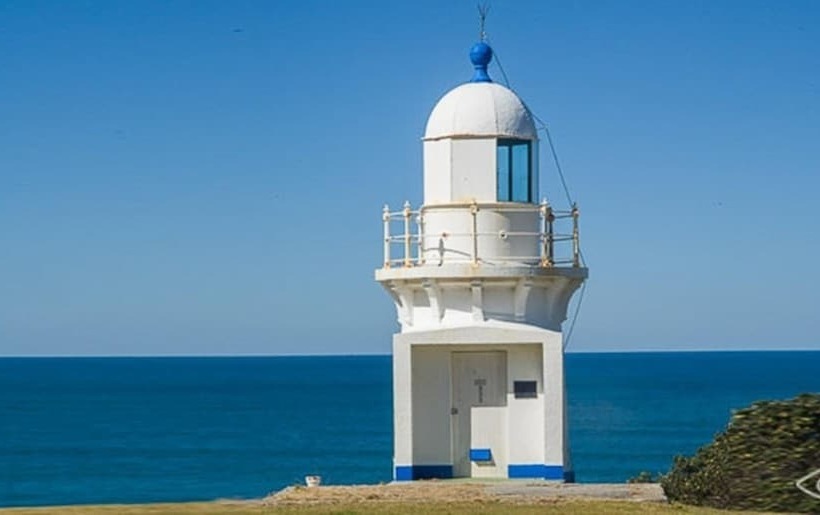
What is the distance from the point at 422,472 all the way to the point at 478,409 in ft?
3.81

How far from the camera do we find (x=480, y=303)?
68.9ft

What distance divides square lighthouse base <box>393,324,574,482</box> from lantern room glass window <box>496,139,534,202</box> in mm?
1802

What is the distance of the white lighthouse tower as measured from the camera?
68.7 feet

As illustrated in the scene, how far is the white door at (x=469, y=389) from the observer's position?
21422 millimetres

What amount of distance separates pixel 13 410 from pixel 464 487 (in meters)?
137

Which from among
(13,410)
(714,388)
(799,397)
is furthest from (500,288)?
(714,388)

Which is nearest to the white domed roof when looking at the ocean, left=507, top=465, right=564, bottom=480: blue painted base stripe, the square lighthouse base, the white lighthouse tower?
the white lighthouse tower

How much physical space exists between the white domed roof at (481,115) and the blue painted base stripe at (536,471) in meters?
4.51

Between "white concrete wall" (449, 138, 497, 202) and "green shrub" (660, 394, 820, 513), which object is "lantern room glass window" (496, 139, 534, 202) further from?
"green shrub" (660, 394, 820, 513)

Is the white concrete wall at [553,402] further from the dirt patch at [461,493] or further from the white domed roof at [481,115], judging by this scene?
the white domed roof at [481,115]

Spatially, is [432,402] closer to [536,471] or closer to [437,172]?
[536,471]

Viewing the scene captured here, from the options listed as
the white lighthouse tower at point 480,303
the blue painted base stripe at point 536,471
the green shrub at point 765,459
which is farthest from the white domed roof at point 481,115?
the green shrub at point 765,459

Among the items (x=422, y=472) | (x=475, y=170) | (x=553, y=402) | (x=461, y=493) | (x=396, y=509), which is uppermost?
(x=475, y=170)

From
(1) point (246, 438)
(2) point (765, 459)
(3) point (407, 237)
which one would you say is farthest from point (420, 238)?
(1) point (246, 438)
